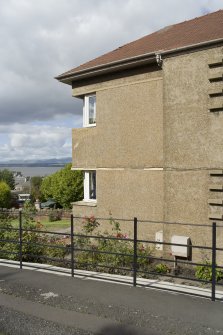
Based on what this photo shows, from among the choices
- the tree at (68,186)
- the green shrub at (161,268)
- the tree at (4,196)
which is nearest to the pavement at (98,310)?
the green shrub at (161,268)

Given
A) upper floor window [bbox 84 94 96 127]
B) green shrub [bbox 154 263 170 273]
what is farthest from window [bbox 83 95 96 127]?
green shrub [bbox 154 263 170 273]

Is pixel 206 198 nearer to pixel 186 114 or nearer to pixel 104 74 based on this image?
pixel 186 114

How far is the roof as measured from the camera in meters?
11.5

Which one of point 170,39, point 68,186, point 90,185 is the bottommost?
point 68,186

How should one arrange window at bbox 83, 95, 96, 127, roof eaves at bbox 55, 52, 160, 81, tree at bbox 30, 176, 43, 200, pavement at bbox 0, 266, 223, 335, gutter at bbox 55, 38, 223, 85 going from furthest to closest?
tree at bbox 30, 176, 43, 200 → window at bbox 83, 95, 96, 127 → roof eaves at bbox 55, 52, 160, 81 → gutter at bbox 55, 38, 223, 85 → pavement at bbox 0, 266, 223, 335

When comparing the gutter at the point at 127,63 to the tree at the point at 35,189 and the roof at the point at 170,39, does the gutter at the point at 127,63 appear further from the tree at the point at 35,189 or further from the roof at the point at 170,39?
the tree at the point at 35,189

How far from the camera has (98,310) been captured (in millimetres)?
5629

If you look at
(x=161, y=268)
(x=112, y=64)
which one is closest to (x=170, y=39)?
(x=112, y=64)

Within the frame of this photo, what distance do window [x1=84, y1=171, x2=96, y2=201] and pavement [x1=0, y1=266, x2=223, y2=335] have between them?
8647 mm

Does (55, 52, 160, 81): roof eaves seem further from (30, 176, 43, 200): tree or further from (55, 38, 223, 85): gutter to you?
(30, 176, 43, 200): tree

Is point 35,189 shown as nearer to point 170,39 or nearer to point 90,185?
point 90,185

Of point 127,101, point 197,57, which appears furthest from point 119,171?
point 197,57

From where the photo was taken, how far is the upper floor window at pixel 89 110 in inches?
599

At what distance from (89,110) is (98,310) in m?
10.8
